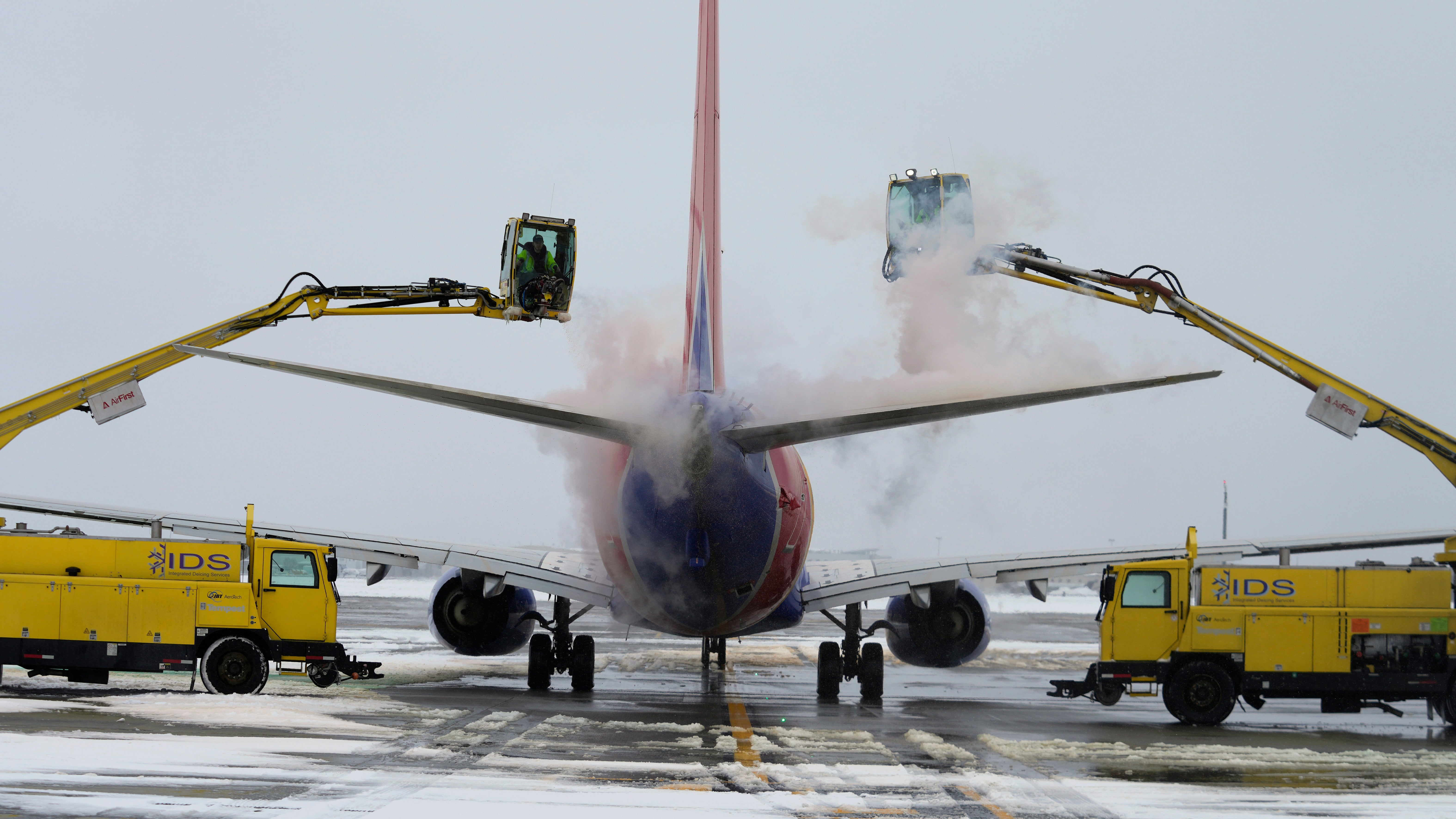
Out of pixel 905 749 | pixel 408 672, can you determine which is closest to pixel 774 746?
pixel 905 749

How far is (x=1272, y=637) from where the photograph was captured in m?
18.1

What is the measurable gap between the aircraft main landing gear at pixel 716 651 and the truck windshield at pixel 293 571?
34.7 feet

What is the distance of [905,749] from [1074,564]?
26.8ft

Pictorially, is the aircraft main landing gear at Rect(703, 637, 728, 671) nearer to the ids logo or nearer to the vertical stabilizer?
the ids logo

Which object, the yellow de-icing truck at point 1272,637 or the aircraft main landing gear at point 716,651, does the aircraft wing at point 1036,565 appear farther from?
the aircraft main landing gear at point 716,651

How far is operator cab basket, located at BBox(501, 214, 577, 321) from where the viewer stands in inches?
809

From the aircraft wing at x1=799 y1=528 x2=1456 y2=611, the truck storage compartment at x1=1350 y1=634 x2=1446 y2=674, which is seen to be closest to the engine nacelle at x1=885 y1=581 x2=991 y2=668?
the aircraft wing at x1=799 y1=528 x2=1456 y2=611

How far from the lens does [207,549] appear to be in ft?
62.6

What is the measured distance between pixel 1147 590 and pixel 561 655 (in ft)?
34.3

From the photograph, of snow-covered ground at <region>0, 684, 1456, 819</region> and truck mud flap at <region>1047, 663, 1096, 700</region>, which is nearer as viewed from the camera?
snow-covered ground at <region>0, 684, 1456, 819</region>

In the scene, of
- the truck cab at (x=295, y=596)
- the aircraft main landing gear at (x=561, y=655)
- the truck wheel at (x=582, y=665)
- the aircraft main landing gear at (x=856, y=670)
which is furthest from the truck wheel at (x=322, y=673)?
the aircraft main landing gear at (x=856, y=670)

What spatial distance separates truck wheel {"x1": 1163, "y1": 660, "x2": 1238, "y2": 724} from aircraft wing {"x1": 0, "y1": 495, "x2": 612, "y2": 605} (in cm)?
925

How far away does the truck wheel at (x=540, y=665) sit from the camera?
70.9ft

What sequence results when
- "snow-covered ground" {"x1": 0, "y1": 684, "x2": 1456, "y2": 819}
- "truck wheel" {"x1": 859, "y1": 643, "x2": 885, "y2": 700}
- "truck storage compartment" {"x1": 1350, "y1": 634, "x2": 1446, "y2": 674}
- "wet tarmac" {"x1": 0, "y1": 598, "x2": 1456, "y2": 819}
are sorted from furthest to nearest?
"truck wheel" {"x1": 859, "y1": 643, "x2": 885, "y2": 700} → "truck storage compartment" {"x1": 1350, "y1": 634, "x2": 1446, "y2": 674} → "wet tarmac" {"x1": 0, "y1": 598, "x2": 1456, "y2": 819} → "snow-covered ground" {"x1": 0, "y1": 684, "x2": 1456, "y2": 819}
